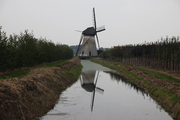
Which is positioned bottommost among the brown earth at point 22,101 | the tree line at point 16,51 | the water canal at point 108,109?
the water canal at point 108,109

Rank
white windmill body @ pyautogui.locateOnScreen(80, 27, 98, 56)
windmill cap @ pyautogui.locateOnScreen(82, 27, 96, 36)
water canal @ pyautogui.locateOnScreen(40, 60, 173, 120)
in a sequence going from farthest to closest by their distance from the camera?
white windmill body @ pyautogui.locateOnScreen(80, 27, 98, 56), windmill cap @ pyautogui.locateOnScreen(82, 27, 96, 36), water canal @ pyautogui.locateOnScreen(40, 60, 173, 120)

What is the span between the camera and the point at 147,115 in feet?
29.3

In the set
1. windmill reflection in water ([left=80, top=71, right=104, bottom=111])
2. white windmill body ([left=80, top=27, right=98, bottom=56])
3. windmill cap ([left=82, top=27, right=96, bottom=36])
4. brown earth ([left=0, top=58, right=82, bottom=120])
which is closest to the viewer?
brown earth ([left=0, top=58, right=82, bottom=120])

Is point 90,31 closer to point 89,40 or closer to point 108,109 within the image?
point 89,40

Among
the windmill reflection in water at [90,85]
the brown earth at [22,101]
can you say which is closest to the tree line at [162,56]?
the windmill reflection in water at [90,85]

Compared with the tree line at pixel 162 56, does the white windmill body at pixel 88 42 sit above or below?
above

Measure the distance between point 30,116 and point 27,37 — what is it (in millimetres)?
20721

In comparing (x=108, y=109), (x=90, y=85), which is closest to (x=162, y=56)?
(x=90, y=85)

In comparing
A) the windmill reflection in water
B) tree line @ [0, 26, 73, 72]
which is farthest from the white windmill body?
the windmill reflection in water

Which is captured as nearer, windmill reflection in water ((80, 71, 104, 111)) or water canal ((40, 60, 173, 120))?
water canal ((40, 60, 173, 120))

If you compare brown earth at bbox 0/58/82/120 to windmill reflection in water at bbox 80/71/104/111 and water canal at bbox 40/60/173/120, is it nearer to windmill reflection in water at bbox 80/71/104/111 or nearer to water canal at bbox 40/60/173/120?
water canal at bbox 40/60/173/120

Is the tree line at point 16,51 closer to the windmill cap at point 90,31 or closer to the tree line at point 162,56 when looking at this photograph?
the tree line at point 162,56

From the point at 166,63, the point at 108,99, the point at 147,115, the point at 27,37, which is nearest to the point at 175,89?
the point at 147,115

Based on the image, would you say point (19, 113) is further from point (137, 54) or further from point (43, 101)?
point (137, 54)
